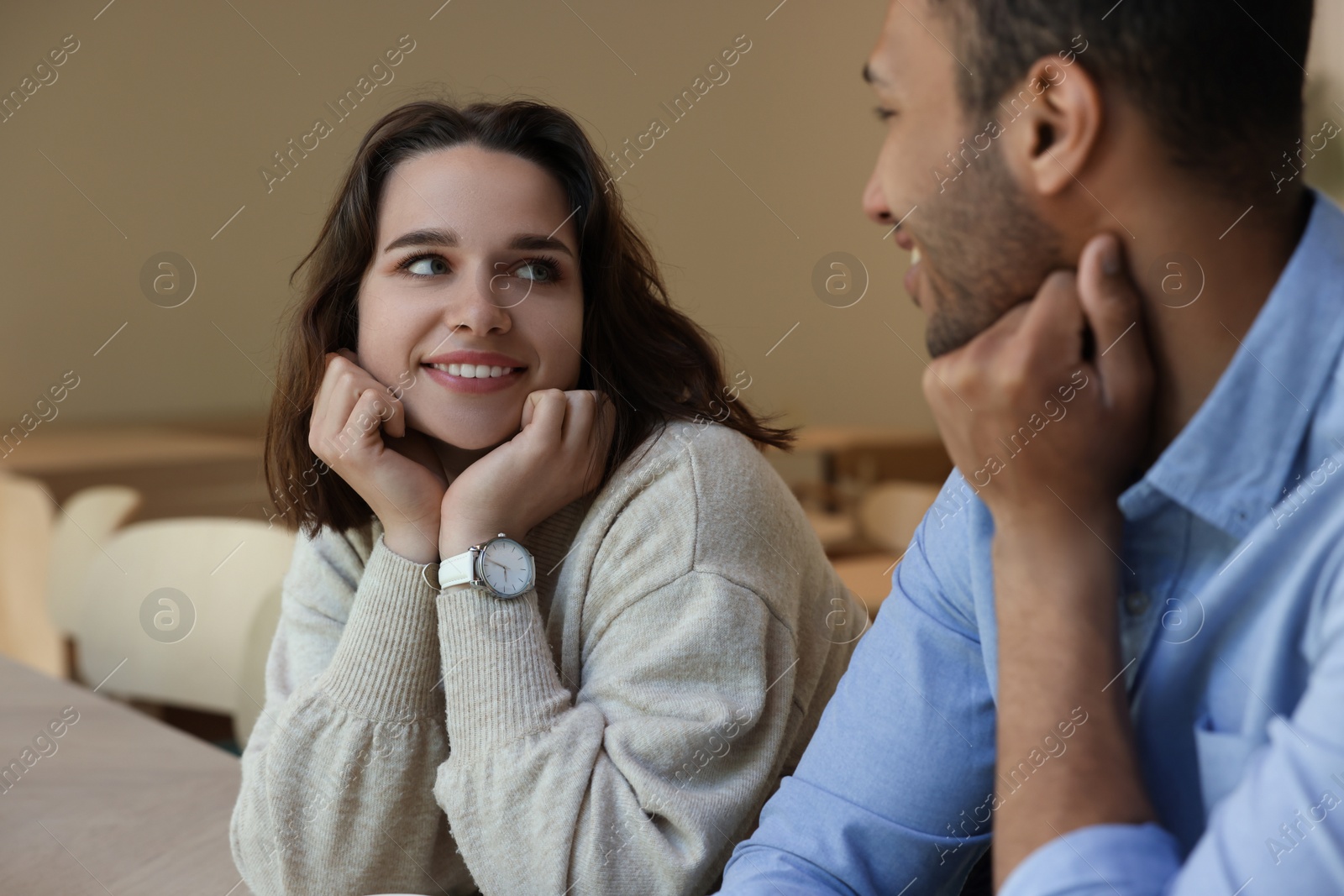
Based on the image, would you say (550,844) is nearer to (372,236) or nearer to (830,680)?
(830,680)

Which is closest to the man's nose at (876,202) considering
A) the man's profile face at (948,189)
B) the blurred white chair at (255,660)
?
the man's profile face at (948,189)

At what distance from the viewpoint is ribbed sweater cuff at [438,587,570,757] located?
3.47 ft

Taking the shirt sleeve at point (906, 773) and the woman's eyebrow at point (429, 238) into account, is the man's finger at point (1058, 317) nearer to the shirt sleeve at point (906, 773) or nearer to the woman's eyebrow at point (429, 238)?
the shirt sleeve at point (906, 773)

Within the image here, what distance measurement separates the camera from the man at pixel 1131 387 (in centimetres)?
67

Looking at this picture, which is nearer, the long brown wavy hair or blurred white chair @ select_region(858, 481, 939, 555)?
the long brown wavy hair

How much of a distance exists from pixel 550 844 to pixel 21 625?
263 centimetres

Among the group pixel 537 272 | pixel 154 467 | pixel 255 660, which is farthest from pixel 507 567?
pixel 154 467

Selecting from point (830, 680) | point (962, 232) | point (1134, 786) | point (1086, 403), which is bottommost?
point (830, 680)

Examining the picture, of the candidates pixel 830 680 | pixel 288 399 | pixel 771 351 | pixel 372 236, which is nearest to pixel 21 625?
pixel 288 399

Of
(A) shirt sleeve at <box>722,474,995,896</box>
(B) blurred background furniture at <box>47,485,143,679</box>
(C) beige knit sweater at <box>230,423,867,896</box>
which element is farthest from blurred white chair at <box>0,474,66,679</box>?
(A) shirt sleeve at <box>722,474,995,896</box>

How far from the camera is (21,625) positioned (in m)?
3.07

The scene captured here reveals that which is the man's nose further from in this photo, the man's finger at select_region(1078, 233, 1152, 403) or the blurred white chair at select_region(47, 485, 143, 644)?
the blurred white chair at select_region(47, 485, 143, 644)

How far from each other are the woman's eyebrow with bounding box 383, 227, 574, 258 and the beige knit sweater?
9.5 inches

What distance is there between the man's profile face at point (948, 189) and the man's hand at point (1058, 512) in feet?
0.08
